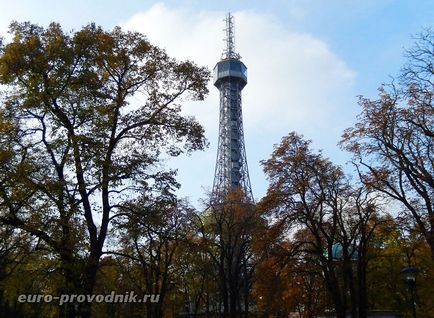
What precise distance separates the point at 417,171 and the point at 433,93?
3.30 m

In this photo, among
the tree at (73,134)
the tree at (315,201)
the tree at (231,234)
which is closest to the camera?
the tree at (73,134)

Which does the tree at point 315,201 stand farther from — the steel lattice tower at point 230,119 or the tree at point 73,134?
the steel lattice tower at point 230,119

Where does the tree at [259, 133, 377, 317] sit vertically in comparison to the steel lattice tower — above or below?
below

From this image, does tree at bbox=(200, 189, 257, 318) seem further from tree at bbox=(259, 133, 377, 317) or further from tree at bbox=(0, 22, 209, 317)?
tree at bbox=(0, 22, 209, 317)

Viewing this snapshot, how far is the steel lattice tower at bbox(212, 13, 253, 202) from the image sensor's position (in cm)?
9600

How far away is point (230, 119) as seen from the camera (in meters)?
102

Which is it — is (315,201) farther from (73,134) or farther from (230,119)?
(230,119)

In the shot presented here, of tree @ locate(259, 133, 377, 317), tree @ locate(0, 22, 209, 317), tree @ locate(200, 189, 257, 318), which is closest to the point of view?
tree @ locate(0, 22, 209, 317)

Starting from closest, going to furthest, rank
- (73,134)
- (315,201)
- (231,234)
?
1. (73,134)
2. (315,201)
3. (231,234)

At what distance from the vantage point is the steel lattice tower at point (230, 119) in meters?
96.0

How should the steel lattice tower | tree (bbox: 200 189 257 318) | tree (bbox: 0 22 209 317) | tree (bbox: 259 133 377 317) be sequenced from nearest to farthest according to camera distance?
tree (bbox: 0 22 209 317) < tree (bbox: 259 133 377 317) < tree (bbox: 200 189 257 318) < the steel lattice tower

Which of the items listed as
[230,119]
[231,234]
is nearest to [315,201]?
[231,234]

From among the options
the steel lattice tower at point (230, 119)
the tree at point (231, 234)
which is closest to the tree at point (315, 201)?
the tree at point (231, 234)

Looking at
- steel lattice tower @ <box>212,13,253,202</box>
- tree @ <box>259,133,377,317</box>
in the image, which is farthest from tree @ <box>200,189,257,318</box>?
steel lattice tower @ <box>212,13,253,202</box>
